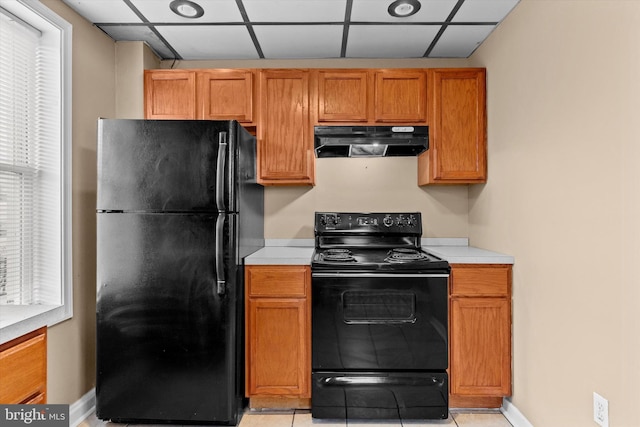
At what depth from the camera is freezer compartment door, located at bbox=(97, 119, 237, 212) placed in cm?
220

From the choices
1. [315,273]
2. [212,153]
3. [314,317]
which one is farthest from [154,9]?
[314,317]

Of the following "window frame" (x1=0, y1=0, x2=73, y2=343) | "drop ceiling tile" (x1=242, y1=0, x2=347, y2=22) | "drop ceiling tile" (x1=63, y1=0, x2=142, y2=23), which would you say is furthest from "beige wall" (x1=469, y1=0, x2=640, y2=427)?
"window frame" (x1=0, y1=0, x2=73, y2=343)

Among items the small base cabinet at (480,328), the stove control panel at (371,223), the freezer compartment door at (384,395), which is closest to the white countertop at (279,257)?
the stove control panel at (371,223)

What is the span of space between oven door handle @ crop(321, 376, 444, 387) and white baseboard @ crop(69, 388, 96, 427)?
1423 millimetres

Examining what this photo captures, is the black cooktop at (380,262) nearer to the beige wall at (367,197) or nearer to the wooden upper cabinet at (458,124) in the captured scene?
the beige wall at (367,197)

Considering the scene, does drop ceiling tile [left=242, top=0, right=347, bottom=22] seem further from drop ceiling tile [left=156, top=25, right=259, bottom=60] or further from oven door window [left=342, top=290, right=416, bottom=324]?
oven door window [left=342, top=290, right=416, bottom=324]

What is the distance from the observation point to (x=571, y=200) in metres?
1.77

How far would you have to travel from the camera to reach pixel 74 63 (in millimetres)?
2309

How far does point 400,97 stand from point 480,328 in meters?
1.56

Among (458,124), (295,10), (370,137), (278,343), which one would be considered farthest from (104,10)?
(458,124)

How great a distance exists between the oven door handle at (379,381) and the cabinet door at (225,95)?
1746mm

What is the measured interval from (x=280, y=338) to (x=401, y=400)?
0.78m

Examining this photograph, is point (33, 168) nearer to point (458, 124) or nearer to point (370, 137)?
point (370, 137)

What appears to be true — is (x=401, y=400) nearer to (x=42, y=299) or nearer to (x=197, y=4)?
(x=42, y=299)
